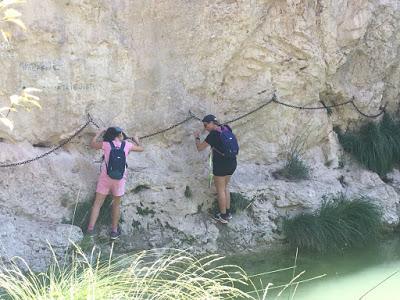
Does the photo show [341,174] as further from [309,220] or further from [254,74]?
[254,74]

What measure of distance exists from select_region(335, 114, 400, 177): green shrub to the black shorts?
2617mm

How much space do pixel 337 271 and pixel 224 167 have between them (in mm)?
1860

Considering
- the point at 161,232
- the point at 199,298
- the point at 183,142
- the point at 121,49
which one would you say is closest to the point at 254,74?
the point at 183,142

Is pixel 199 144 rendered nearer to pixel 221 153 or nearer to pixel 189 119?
pixel 221 153

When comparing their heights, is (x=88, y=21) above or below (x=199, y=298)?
above

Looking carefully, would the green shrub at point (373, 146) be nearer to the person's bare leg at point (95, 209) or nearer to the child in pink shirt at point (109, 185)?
the child in pink shirt at point (109, 185)

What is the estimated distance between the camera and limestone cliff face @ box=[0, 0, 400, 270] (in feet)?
23.5

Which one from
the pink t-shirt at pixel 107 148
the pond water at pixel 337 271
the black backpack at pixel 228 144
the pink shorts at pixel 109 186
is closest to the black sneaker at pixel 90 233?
the pink shorts at pixel 109 186

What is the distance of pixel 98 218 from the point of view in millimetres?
7285

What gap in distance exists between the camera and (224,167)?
25.6 feet

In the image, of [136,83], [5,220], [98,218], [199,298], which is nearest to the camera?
[199,298]

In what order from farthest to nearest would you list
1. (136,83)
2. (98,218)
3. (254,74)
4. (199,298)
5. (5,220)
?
1. (254,74)
2. (136,83)
3. (98,218)
4. (5,220)
5. (199,298)

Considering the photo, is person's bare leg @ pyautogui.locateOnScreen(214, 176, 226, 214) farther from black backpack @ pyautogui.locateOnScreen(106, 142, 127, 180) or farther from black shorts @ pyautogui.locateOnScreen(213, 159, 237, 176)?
black backpack @ pyautogui.locateOnScreen(106, 142, 127, 180)

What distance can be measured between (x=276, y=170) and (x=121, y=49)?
283 centimetres
